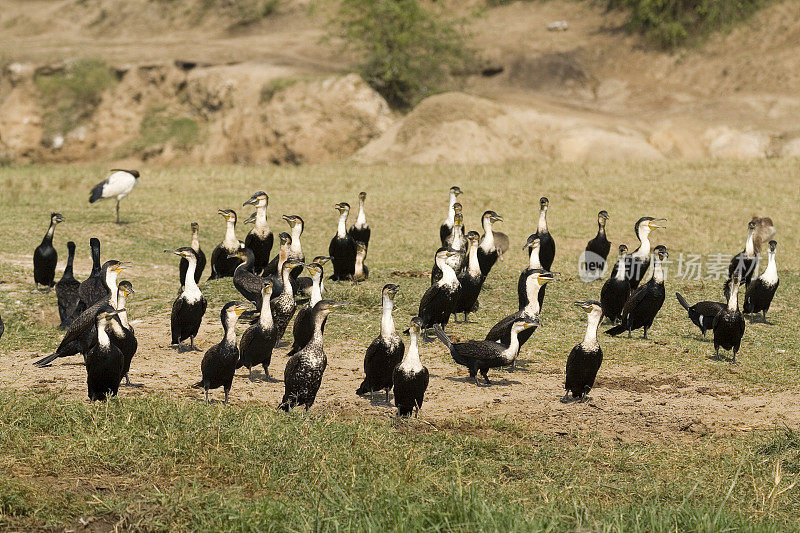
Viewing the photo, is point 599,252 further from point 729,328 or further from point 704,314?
point 729,328

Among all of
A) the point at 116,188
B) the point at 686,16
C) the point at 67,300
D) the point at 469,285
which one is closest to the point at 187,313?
the point at 67,300

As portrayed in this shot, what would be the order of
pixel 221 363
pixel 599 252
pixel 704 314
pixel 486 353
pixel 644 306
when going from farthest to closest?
pixel 599 252
pixel 704 314
pixel 644 306
pixel 486 353
pixel 221 363

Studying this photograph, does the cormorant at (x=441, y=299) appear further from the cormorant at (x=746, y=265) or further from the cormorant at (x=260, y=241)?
the cormorant at (x=746, y=265)

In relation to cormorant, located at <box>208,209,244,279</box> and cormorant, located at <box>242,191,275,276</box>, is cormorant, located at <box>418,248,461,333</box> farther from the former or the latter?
cormorant, located at <box>242,191,275,276</box>

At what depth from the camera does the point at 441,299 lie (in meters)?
→ 11.2

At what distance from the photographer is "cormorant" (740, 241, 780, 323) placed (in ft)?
41.9

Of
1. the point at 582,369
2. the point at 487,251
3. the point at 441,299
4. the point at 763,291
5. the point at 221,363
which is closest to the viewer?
the point at 221,363

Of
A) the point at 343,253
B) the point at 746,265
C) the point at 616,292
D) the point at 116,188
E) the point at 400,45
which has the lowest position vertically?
the point at 616,292

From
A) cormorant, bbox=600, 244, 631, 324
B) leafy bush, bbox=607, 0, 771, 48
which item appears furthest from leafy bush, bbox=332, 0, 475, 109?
cormorant, bbox=600, 244, 631, 324

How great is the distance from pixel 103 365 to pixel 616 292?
6.85m

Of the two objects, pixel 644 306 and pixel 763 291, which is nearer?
pixel 644 306

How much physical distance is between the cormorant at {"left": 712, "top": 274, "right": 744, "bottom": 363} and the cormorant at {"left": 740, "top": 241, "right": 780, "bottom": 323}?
201 cm

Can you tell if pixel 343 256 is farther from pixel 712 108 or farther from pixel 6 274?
pixel 712 108

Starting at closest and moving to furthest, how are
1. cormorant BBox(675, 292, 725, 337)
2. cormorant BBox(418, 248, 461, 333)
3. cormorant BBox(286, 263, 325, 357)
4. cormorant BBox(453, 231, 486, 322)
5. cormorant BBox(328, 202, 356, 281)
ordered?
1. cormorant BBox(286, 263, 325, 357)
2. cormorant BBox(418, 248, 461, 333)
3. cormorant BBox(675, 292, 725, 337)
4. cormorant BBox(453, 231, 486, 322)
5. cormorant BBox(328, 202, 356, 281)
